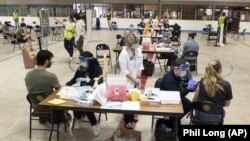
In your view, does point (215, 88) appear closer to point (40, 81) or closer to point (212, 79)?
point (212, 79)

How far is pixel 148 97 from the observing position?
3.44 m

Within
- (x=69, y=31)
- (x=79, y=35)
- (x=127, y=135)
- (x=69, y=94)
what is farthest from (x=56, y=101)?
(x=79, y=35)

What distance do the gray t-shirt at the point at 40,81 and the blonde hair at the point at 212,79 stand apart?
2059 millimetres

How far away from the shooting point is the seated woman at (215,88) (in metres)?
3.32

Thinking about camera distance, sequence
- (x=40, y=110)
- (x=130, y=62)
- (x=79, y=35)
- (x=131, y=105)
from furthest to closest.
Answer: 1. (x=79, y=35)
2. (x=130, y=62)
3. (x=40, y=110)
4. (x=131, y=105)

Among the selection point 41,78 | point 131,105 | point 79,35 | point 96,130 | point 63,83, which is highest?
point 79,35

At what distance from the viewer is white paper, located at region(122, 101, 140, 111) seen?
10.5 ft

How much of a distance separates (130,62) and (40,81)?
1.29 meters

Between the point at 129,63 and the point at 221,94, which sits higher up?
the point at 129,63

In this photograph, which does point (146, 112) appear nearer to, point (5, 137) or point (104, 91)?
point (104, 91)

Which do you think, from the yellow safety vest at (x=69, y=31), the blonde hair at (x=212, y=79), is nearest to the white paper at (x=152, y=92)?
the blonde hair at (x=212, y=79)

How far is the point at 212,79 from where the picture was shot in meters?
3.33

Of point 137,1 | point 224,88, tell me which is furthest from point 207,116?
point 137,1

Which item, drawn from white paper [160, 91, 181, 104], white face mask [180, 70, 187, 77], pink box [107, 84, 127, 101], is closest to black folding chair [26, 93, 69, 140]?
pink box [107, 84, 127, 101]
